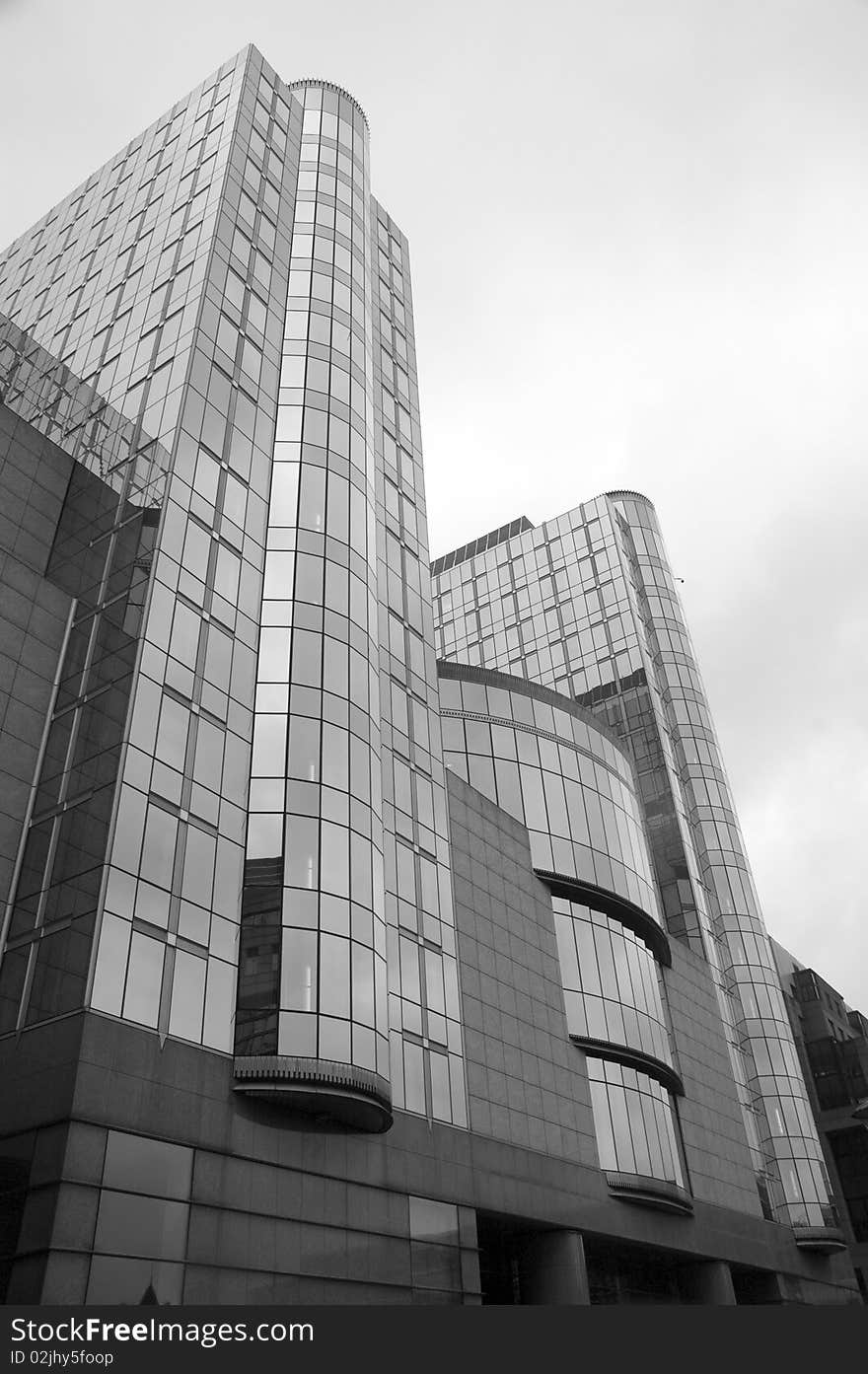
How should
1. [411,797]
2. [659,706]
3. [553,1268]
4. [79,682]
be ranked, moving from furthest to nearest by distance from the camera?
[659,706], [411,797], [553,1268], [79,682]

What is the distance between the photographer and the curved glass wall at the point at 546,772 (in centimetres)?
5488

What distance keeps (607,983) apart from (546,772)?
11.8 meters

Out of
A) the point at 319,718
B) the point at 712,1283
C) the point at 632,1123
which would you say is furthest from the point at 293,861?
the point at 712,1283

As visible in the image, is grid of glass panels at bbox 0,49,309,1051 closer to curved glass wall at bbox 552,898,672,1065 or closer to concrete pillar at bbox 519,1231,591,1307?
concrete pillar at bbox 519,1231,591,1307

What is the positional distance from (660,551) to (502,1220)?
7679cm

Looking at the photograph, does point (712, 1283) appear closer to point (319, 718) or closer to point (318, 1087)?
point (318, 1087)

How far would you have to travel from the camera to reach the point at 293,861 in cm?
3462

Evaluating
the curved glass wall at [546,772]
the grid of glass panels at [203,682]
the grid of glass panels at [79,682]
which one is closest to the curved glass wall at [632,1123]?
the curved glass wall at [546,772]

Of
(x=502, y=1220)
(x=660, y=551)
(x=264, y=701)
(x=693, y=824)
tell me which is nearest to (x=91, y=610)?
(x=264, y=701)

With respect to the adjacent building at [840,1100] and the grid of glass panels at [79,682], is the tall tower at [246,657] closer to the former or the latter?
the grid of glass panels at [79,682]

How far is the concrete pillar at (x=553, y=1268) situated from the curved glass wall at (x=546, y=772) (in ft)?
57.3

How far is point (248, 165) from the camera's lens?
2184 inches

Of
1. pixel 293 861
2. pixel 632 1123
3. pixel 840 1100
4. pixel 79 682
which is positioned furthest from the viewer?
pixel 840 1100

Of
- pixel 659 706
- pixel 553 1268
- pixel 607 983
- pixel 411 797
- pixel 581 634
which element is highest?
pixel 581 634
